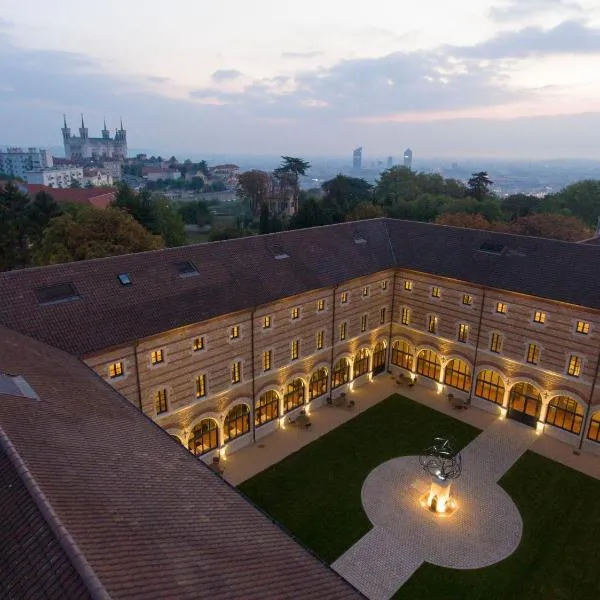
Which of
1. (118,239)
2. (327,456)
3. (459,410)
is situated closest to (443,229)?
(459,410)

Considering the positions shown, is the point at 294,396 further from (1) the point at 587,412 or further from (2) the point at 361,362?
(1) the point at 587,412

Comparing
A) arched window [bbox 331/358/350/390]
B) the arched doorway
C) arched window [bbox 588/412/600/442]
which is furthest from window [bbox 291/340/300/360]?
arched window [bbox 588/412/600/442]

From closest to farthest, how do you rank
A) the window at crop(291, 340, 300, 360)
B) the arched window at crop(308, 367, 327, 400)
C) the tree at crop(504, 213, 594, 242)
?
the window at crop(291, 340, 300, 360) < the arched window at crop(308, 367, 327, 400) < the tree at crop(504, 213, 594, 242)

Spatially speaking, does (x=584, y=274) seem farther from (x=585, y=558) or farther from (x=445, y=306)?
(x=585, y=558)

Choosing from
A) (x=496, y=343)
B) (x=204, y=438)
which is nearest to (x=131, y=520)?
(x=204, y=438)

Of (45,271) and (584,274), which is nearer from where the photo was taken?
(45,271)

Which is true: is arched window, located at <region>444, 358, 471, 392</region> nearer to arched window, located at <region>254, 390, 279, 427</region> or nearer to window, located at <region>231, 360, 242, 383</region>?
arched window, located at <region>254, 390, 279, 427</region>
